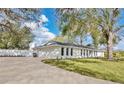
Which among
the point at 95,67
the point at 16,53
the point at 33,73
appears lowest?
the point at 33,73

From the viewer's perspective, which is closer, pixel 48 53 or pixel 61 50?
pixel 48 53

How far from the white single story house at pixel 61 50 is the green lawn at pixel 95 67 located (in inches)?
7.1

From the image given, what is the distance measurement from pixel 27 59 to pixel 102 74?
2.12 m

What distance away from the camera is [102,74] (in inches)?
344

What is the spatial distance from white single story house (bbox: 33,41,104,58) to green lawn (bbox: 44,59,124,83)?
18 centimetres

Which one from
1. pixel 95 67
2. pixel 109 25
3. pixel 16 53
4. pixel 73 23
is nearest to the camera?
pixel 16 53

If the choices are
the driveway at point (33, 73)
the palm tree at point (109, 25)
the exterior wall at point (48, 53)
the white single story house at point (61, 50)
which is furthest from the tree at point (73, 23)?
the driveway at point (33, 73)

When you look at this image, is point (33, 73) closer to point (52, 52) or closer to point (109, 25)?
point (52, 52)

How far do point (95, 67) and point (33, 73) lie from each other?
180cm

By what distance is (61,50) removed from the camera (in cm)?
916

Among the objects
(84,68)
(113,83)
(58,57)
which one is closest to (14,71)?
(58,57)

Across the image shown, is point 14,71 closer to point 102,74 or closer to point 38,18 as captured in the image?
point 38,18

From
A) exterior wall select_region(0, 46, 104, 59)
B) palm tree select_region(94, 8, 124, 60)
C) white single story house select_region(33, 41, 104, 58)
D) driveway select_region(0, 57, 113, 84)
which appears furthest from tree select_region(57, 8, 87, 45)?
driveway select_region(0, 57, 113, 84)

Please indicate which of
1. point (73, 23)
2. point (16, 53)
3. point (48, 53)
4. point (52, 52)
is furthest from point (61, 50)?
point (16, 53)
